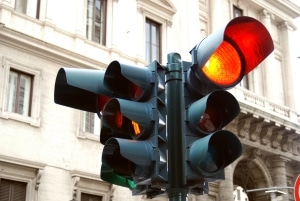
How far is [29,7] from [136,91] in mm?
12864

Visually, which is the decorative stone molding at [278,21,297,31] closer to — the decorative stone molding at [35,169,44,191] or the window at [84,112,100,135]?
the window at [84,112,100,135]

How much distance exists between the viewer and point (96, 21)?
17.5 metres

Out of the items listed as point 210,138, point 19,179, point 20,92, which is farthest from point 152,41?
point 210,138

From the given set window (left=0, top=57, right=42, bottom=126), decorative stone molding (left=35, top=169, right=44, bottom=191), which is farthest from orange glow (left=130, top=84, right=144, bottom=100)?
decorative stone molding (left=35, top=169, right=44, bottom=191)

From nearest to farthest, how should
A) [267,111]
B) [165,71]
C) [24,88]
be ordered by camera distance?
[165,71]
[24,88]
[267,111]

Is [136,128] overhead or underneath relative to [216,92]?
underneath

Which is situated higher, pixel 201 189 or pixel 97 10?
pixel 97 10

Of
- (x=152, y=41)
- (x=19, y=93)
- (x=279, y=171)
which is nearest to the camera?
(x=19, y=93)

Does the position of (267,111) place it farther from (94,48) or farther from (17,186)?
(17,186)

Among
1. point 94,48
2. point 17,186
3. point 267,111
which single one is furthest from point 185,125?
point 267,111

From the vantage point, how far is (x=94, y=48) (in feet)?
55.2

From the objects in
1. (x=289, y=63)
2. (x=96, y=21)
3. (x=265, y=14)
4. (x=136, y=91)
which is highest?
(x=265, y=14)

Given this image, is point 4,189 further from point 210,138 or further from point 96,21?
point 210,138

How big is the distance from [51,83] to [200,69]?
502 inches
